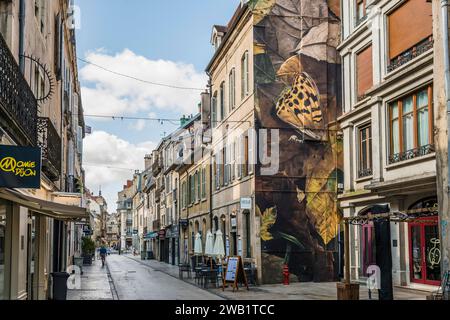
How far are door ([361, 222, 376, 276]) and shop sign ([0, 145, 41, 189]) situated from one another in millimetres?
16351

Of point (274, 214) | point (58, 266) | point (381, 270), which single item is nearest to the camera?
point (381, 270)

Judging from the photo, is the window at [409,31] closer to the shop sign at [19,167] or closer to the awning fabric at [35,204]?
the awning fabric at [35,204]

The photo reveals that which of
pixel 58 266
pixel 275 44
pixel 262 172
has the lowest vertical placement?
pixel 58 266

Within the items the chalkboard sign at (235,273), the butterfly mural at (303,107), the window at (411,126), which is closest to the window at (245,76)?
the butterfly mural at (303,107)

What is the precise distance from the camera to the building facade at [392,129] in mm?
17906

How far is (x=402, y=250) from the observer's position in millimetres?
19703

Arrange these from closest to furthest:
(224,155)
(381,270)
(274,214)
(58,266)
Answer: (381,270) → (58,266) → (274,214) → (224,155)

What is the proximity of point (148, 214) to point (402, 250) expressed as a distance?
198ft

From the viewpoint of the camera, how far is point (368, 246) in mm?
22438

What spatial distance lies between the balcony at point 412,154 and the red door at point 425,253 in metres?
1.98

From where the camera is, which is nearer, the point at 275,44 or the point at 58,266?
the point at 58,266

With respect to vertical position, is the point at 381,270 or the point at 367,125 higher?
the point at 367,125

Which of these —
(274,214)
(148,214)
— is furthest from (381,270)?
(148,214)
